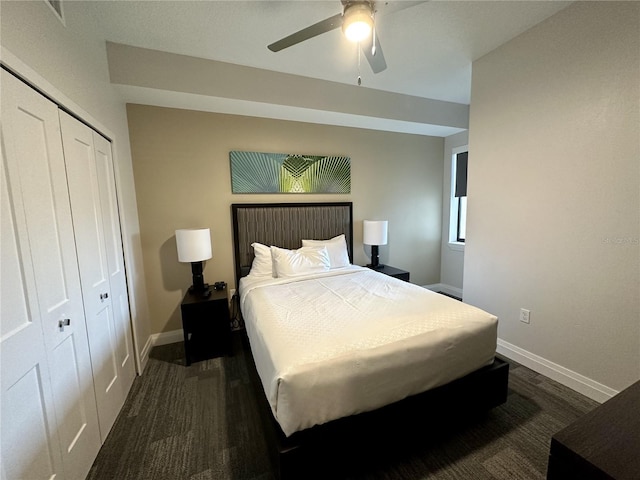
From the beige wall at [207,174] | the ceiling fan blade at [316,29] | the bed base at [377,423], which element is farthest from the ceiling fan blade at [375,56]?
the bed base at [377,423]

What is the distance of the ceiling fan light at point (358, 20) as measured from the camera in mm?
1508

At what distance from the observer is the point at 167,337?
2.95 metres

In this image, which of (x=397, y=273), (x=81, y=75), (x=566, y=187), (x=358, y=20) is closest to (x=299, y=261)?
(x=397, y=273)

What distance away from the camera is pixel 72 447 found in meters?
1.35

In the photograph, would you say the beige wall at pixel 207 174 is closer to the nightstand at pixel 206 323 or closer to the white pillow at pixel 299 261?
the nightstand at pixel 206 323

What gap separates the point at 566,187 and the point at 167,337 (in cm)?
400

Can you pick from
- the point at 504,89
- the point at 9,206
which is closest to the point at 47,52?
the point at 9,206

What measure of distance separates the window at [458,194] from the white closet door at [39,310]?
4.33m

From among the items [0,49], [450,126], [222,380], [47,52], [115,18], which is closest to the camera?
[0,49]

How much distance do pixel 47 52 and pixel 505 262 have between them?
11.5ft

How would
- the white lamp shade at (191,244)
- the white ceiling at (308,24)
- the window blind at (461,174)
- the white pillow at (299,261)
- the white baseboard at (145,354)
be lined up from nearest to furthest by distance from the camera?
the white ceiling at (308,24) < the white baseboard at (145,354) < the white lamp shade at (191,244) < the white pillow at (299,261) < the window blind at (461,174)

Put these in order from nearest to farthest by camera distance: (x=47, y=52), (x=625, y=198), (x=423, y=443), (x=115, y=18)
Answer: (x=47, y=52), (x=423, y=443), (x=625, y=198), (x=115, y=18)

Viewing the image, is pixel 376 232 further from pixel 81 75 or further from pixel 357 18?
pixel 81 75

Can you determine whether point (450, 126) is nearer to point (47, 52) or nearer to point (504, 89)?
point (504, 89)
